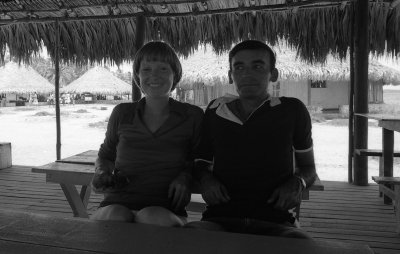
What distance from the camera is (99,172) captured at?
160cm

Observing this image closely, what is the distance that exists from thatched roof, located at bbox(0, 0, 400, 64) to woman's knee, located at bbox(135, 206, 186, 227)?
11.1ft

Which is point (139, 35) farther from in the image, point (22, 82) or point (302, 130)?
point (22, 82)

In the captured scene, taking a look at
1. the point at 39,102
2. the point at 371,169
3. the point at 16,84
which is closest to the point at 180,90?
the point at 16,84

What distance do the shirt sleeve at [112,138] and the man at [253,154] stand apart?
42cm

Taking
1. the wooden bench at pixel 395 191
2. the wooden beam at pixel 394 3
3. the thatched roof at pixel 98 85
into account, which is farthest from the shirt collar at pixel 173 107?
the thatched roof at pixel 98 85

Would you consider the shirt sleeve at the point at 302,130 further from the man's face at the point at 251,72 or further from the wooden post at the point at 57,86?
Result: the wooden post at the point at 57,86

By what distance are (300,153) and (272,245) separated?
0.73 metres

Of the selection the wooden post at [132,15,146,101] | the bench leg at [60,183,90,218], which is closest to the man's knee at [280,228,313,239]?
the bench leg at [60,183,90,218]

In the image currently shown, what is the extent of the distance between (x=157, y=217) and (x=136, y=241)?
0.40m

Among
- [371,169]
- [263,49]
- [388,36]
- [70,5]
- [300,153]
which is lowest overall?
[371,169]

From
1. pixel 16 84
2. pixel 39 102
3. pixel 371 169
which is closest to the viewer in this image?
pixel 371 169

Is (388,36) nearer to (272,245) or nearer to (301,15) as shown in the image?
(301,15)

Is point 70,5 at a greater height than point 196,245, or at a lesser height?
greater

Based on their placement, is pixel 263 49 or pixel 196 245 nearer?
pixel 196 245
